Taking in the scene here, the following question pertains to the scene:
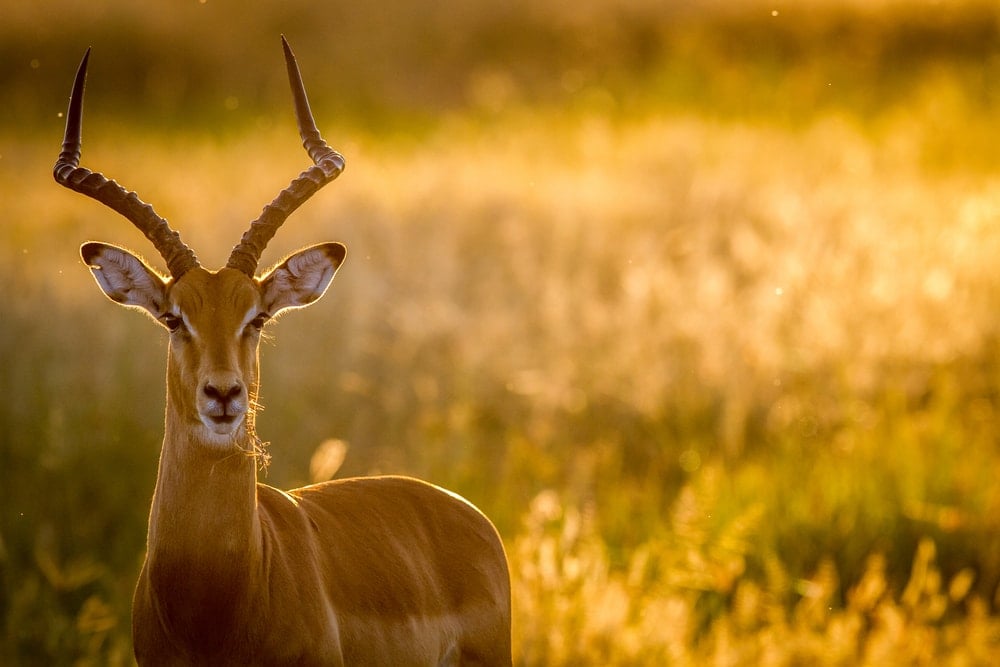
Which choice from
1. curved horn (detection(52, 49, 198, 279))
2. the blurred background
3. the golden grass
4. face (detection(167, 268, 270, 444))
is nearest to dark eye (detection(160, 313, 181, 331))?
face (detection(167, 268, 270, 444))

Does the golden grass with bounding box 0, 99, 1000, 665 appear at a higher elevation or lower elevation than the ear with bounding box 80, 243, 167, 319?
lower

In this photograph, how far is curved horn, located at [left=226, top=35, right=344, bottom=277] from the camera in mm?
4816

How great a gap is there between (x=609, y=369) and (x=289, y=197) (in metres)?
6.52

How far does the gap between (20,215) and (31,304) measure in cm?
387

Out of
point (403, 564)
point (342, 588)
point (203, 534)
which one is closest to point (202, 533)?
point (203, 534)

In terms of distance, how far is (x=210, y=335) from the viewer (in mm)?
4605

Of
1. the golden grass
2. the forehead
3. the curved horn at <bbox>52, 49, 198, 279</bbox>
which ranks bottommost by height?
the golden grass

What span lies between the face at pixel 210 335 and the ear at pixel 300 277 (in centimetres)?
9

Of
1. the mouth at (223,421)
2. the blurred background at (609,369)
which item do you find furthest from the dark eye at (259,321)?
the blurred background at (609,369)

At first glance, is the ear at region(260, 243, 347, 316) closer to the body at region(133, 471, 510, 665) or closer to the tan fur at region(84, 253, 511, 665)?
the tan fur at region(84, 253, 511, 665)

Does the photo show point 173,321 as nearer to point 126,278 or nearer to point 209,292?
point 209,292

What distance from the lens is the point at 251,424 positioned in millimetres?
4816

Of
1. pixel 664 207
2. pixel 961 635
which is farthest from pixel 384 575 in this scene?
pixel 664 207

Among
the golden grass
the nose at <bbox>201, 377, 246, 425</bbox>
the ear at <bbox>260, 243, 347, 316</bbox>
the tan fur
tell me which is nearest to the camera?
the nose at <bbox>201, 377, 246, 425</bbox>
